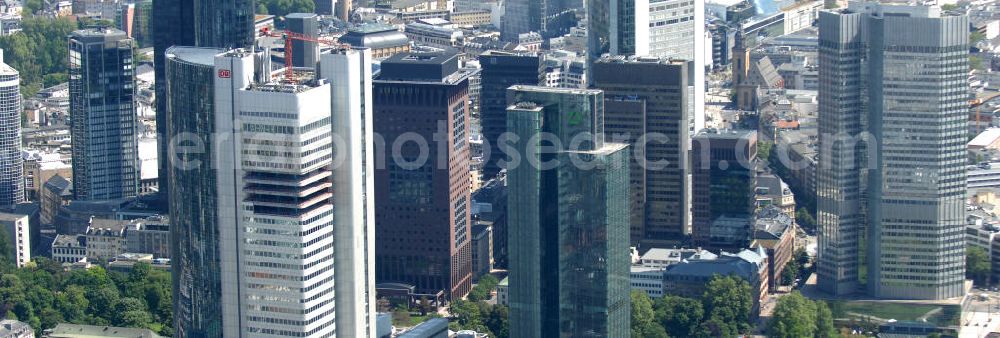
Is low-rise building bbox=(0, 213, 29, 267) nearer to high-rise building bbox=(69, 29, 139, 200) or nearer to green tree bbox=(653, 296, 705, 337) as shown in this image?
high-rise building bbox=(69, 29, 139, 200)

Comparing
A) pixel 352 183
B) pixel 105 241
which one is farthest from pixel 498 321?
pixel 352 183

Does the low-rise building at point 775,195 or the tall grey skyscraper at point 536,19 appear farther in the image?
the tall grey skyscraper at point 536,19

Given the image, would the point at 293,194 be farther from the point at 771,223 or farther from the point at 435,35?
the point at 435,35

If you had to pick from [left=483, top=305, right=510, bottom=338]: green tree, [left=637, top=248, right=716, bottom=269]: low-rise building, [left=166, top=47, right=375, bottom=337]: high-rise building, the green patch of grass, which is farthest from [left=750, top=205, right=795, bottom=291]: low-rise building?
[left=166, top=47, right=375, bottom=337]: high-rise building

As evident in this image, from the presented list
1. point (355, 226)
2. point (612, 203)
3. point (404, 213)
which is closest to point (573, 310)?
point (612, 203)

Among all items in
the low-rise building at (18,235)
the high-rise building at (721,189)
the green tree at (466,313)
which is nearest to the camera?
the green tree at (466,313)

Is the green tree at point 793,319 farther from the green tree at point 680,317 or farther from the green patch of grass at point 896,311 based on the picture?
the green tree at point 680,317

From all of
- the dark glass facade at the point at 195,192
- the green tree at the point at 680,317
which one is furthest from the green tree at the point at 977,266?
the dark glass facade at the point at 195,192
